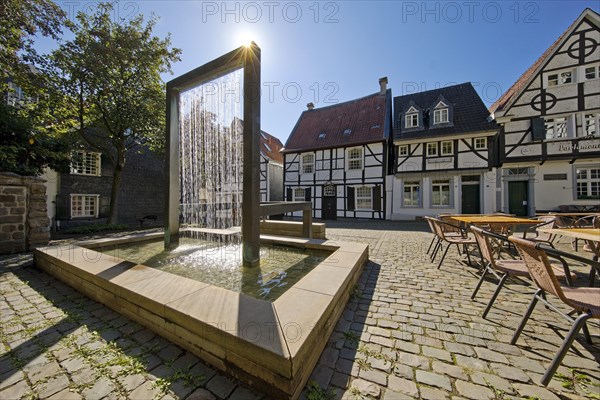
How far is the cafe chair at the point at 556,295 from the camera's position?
1615mm

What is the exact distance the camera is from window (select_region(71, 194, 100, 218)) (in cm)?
1337

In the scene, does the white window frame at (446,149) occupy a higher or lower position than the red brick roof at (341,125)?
lower

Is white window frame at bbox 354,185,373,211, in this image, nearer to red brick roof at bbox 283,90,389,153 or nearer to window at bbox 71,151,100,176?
red brick roof at bbox 283,90,389,153

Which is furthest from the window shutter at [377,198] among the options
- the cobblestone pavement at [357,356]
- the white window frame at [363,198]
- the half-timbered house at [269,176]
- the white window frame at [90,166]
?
the white window frame at [90,166]

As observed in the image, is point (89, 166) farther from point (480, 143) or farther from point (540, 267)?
point (480, 143)

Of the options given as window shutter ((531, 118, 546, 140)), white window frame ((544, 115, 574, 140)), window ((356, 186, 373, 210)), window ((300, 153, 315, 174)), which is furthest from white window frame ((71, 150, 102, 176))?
white window frame ((544, 115, 574, 140))

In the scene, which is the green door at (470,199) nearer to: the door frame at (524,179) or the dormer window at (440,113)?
the door frame at (524,179)

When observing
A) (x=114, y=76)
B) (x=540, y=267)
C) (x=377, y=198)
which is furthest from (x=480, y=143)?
(x=114, y=76)

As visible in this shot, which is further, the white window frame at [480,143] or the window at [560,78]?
the white window frame at [480,143]

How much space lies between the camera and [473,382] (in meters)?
1.65

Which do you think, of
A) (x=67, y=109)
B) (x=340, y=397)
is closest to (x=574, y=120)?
(x=340, y=397)

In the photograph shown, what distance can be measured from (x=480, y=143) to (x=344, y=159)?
785cm

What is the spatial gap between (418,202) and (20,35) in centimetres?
1957

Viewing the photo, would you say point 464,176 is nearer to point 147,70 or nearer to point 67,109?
point 147,70
